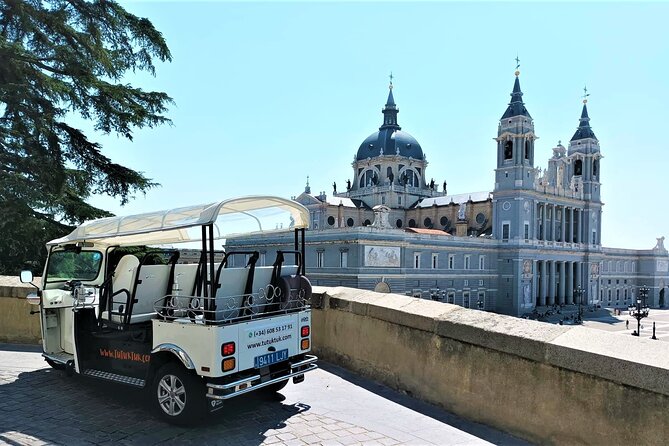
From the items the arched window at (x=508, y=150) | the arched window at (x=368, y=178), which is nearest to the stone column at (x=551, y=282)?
the arched window at (x=508, y=150)

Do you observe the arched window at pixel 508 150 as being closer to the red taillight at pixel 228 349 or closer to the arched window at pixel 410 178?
the arched window at pixel 410 178

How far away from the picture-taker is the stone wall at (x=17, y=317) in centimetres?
998

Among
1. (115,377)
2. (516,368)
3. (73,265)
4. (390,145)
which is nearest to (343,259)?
(390,145)

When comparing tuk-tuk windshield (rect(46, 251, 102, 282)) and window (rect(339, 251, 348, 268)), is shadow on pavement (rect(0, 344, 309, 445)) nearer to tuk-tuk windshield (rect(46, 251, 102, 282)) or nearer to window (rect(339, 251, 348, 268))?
tuk-tuk windshield (rect(46, 251, 102, 282))

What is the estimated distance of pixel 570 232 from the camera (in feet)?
Answer: 233

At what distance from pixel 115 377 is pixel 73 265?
2.52m

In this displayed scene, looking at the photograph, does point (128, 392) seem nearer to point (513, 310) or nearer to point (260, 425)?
point (260, 425)

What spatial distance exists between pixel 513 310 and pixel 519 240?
8712mm

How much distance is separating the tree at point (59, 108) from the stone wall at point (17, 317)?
7290 millimetres

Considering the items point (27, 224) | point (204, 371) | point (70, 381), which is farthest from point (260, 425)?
point (27, 224)

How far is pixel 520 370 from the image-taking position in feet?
16.1

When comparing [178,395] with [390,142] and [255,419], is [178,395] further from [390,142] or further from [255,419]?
[390,142]

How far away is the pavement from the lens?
16.5ft

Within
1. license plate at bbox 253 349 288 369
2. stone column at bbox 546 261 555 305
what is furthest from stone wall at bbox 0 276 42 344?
stone column at bbox 546 261 555 305
